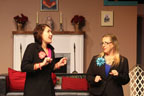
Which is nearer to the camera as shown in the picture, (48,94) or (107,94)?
(48,94)

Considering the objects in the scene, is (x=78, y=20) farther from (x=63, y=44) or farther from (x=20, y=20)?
(x=20, y=20)

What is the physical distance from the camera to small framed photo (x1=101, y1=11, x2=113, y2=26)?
226 inches

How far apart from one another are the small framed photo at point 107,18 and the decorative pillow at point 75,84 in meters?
2.22

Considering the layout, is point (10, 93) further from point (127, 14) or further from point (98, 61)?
point (127, 14)

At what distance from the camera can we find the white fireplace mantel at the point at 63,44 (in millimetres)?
5602

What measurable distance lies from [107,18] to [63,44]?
1174 mm

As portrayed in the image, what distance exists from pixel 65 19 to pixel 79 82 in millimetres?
2252

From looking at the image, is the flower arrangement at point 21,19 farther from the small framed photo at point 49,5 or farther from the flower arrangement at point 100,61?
the flower arrangement at point 100,61

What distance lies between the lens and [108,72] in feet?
8.41

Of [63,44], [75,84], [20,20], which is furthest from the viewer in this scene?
[63,44]

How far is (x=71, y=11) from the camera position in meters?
5.75

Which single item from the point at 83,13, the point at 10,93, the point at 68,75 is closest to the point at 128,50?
the point at 83,13

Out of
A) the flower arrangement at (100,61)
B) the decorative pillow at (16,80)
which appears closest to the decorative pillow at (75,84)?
the decorative pillow at (16,80)

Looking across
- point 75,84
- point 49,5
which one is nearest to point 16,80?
point 75,84
